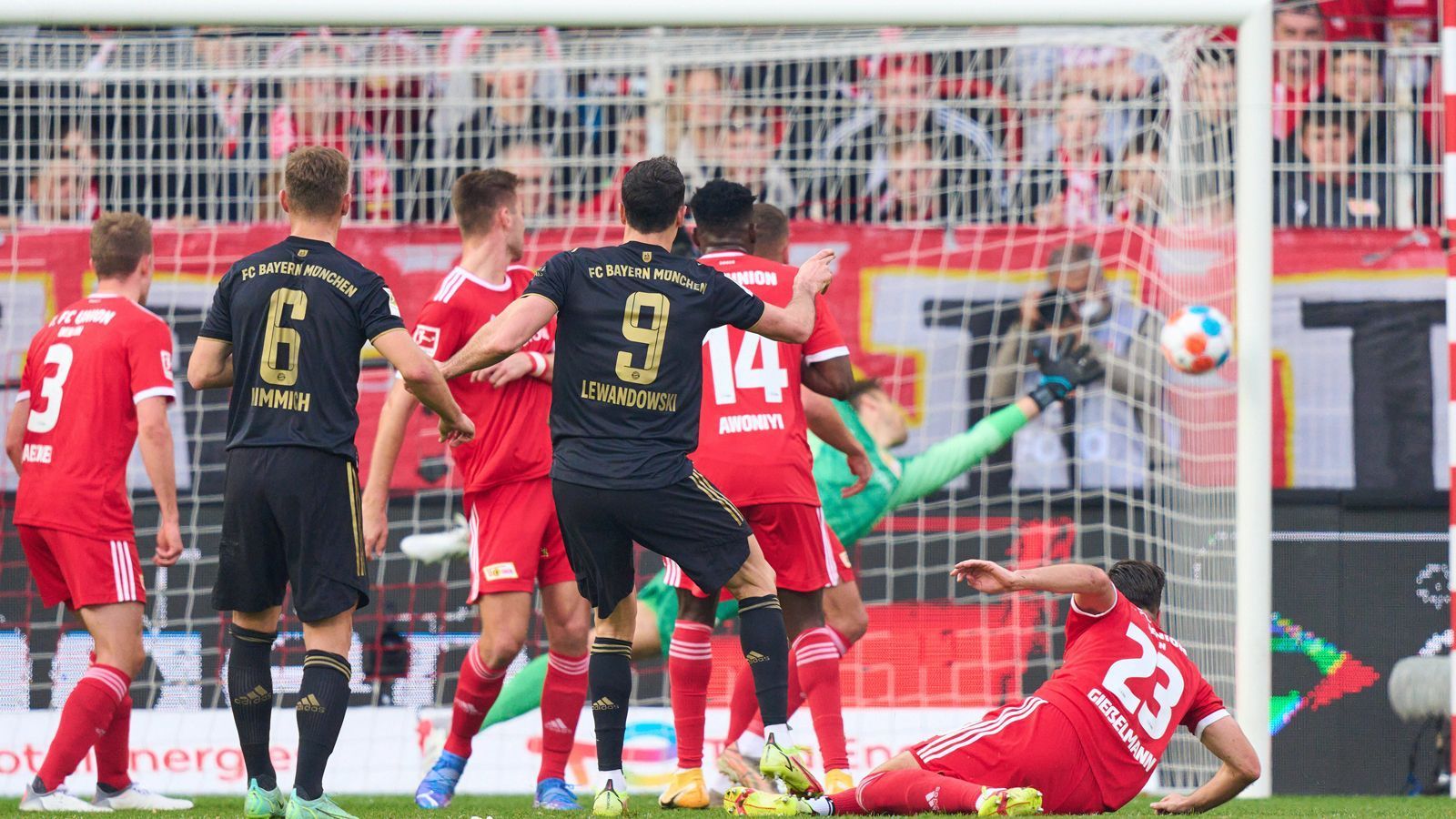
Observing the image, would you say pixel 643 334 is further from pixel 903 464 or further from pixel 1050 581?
pixel 903 464

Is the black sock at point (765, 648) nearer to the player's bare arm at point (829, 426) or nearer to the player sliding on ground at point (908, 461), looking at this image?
the player's bare arm at point (829, 426)

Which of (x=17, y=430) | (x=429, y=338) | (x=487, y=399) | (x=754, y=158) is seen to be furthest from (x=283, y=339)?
(x=754, y=158)

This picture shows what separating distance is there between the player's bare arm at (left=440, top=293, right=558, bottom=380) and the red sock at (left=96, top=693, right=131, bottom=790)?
2.29 m

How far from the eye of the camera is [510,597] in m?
6.08

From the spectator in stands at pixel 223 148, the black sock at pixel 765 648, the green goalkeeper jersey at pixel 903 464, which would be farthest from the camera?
the spectator in stands at pixel 223 148

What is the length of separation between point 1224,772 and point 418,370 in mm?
2833

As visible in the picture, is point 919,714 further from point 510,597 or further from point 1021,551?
point 510,597

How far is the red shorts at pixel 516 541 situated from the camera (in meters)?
6.05

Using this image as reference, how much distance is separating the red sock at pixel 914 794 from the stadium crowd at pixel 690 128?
4.69 meters

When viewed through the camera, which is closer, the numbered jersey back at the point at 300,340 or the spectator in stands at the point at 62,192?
the numbered jersey back at the point at 300,340

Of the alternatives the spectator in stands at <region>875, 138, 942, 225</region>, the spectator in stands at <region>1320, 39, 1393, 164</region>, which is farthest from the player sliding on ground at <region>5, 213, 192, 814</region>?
the spectator in stands at <region>1320, 39, 1393, 164</region>

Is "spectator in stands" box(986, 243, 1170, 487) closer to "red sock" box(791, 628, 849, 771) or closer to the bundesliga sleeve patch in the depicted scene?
"red sock" box(791, 628, 849, 771)

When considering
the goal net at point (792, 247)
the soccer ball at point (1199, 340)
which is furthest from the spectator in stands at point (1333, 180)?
the soccer ball at point (1199, 340)

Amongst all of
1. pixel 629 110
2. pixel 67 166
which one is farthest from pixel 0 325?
pixel 629 110
